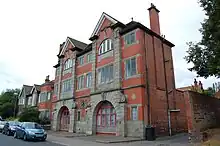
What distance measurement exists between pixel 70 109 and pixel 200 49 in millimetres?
18948

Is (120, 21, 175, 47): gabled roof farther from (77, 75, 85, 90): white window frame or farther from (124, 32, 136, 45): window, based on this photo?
(77, 75, 85, 90): white window frame

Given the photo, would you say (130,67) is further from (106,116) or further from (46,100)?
(46,100)

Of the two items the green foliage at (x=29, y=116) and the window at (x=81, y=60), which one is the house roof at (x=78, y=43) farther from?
the green foliage at (x=29, y=116)

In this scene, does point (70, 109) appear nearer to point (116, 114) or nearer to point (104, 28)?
point (116, 114)

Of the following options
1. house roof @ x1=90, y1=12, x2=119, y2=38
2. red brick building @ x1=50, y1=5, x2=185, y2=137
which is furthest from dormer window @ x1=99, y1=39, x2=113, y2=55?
house roof @ x1=90, y1=12, x2=119, y2=38

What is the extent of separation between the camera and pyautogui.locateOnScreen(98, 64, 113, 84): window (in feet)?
75.8

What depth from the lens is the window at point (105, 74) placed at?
23.1 m

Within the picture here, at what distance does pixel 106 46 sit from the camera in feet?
80.7

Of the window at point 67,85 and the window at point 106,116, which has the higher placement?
the window at point 67,85

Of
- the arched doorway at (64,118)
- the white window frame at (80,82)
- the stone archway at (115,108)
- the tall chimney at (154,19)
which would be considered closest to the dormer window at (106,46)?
the white window frame at (80,82)

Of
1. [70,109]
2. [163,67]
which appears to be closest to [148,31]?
[163,67]

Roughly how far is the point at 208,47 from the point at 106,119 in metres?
12.9

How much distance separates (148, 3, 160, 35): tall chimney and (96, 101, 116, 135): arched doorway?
34.1ft

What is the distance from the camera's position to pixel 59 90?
3219cm
